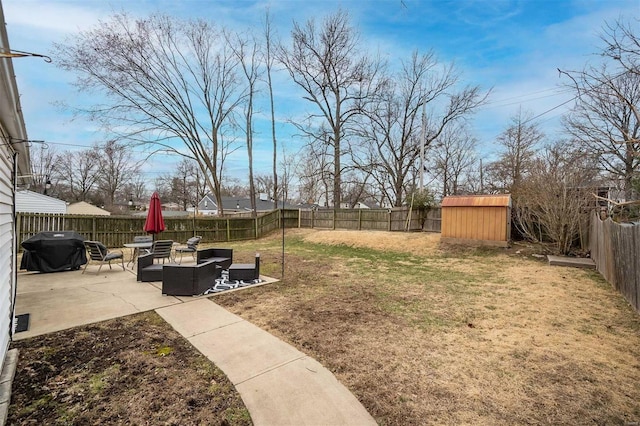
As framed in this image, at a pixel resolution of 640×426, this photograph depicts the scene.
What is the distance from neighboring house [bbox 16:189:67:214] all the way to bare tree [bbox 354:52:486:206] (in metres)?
21.3

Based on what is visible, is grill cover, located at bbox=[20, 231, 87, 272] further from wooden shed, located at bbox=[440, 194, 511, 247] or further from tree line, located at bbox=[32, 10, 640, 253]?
wooden shed, located at bbox=[440, 194, 511, 247]

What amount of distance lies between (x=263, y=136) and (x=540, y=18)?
59.8 ft

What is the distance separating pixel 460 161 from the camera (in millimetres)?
25656

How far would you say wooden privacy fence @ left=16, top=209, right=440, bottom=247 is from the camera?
10.2 m

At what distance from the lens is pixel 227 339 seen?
10.8ft

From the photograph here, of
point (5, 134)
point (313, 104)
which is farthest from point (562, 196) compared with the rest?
point (313, 104)

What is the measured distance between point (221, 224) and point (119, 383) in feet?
42.6

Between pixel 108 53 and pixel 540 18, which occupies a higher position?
pixel 108 53

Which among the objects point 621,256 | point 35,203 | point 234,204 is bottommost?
point 621,256

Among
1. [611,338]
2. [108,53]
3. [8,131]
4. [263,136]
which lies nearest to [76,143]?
[108,53]

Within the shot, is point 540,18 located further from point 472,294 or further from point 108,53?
point 108,53

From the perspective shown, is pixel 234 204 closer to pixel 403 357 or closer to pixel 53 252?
pixel 53 252

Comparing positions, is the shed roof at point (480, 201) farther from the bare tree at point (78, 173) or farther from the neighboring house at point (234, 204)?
the bare tree at point (78, 173)

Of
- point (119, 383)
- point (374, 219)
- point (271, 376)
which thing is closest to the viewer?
point (119, 383)
